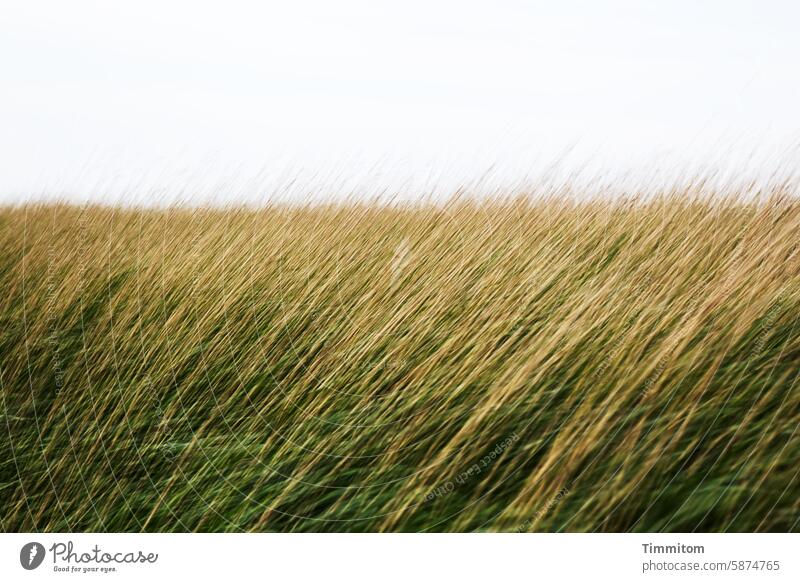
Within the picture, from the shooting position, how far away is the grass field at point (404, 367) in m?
1.96

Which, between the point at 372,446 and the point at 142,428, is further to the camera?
the point at 142,428

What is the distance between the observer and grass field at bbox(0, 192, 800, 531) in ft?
6.42

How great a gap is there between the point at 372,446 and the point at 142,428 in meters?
0.84

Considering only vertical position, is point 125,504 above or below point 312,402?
below

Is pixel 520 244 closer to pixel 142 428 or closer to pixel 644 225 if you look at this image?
pixel 644 225

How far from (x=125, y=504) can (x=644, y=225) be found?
2.07 meters

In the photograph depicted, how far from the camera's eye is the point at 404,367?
7.28ft
